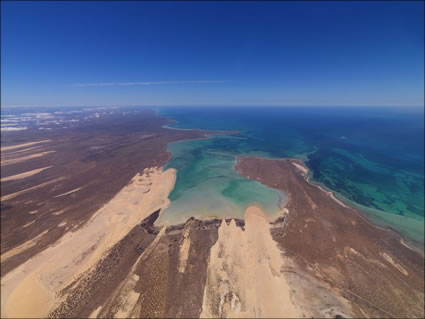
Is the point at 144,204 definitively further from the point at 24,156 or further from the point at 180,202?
the point at 24,156

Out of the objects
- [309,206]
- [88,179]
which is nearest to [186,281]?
[309,206]

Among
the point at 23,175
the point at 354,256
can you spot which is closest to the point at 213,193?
the point at 354,256

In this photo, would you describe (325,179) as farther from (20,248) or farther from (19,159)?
(19,159)

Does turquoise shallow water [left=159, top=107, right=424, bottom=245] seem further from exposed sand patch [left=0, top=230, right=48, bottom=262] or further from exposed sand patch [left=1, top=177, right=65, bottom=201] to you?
exposed sand patch [left=1, top=177, right=65, bottom=201]

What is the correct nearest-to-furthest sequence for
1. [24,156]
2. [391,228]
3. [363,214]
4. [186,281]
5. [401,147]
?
[186,281] < [391,228] < [363,214] < [24,156] < [401,147]

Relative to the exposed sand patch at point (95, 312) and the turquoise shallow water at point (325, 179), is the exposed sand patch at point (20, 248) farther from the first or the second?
the turquoise shallow water at point (325, 179)

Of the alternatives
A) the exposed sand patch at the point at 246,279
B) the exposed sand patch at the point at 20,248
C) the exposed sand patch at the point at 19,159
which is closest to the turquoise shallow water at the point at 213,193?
the exposed sand patch at the point at 246,279

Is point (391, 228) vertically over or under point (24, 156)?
under
